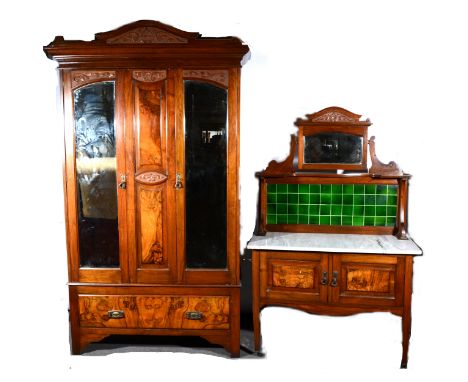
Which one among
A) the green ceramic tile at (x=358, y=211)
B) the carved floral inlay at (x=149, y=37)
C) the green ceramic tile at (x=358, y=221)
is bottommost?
the green ceramic tile at (x=358, y=221)

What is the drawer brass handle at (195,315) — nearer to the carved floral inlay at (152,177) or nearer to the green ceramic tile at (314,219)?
the carved floral inlay at (152,177)

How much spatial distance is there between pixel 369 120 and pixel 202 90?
130 centimetres

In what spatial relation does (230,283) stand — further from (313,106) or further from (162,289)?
(313,106)

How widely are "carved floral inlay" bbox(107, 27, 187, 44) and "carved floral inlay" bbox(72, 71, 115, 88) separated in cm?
26

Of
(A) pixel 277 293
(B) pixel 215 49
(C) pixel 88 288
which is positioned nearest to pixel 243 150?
(B) pixel 215 49

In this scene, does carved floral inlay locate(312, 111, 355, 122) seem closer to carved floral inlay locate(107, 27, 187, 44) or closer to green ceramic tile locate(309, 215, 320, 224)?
green ceramic tile locate(309, 215, 320, 224)

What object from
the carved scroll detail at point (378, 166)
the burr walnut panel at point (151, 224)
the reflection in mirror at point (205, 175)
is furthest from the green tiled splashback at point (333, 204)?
the burr walnut panel at point (151, 224)

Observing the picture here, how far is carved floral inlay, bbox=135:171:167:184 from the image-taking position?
108 inches

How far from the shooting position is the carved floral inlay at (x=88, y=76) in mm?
2717

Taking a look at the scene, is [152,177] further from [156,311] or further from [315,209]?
[315,209]

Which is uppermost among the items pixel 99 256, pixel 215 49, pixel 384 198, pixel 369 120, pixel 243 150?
pixel 215 49

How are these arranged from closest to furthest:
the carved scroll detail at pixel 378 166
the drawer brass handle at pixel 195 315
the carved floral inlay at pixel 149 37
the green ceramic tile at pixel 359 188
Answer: the carved floral inlay at pixel 149 37 → the drawer brass handle at pixel 195 315 → the carved scroll detail at pixel 378 166 → the green ceramic tile at pixel 359 188

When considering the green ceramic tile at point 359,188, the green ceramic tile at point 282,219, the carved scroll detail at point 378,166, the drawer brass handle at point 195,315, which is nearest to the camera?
the drawer brass handle at point 195,315

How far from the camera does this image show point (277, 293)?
2.85m
